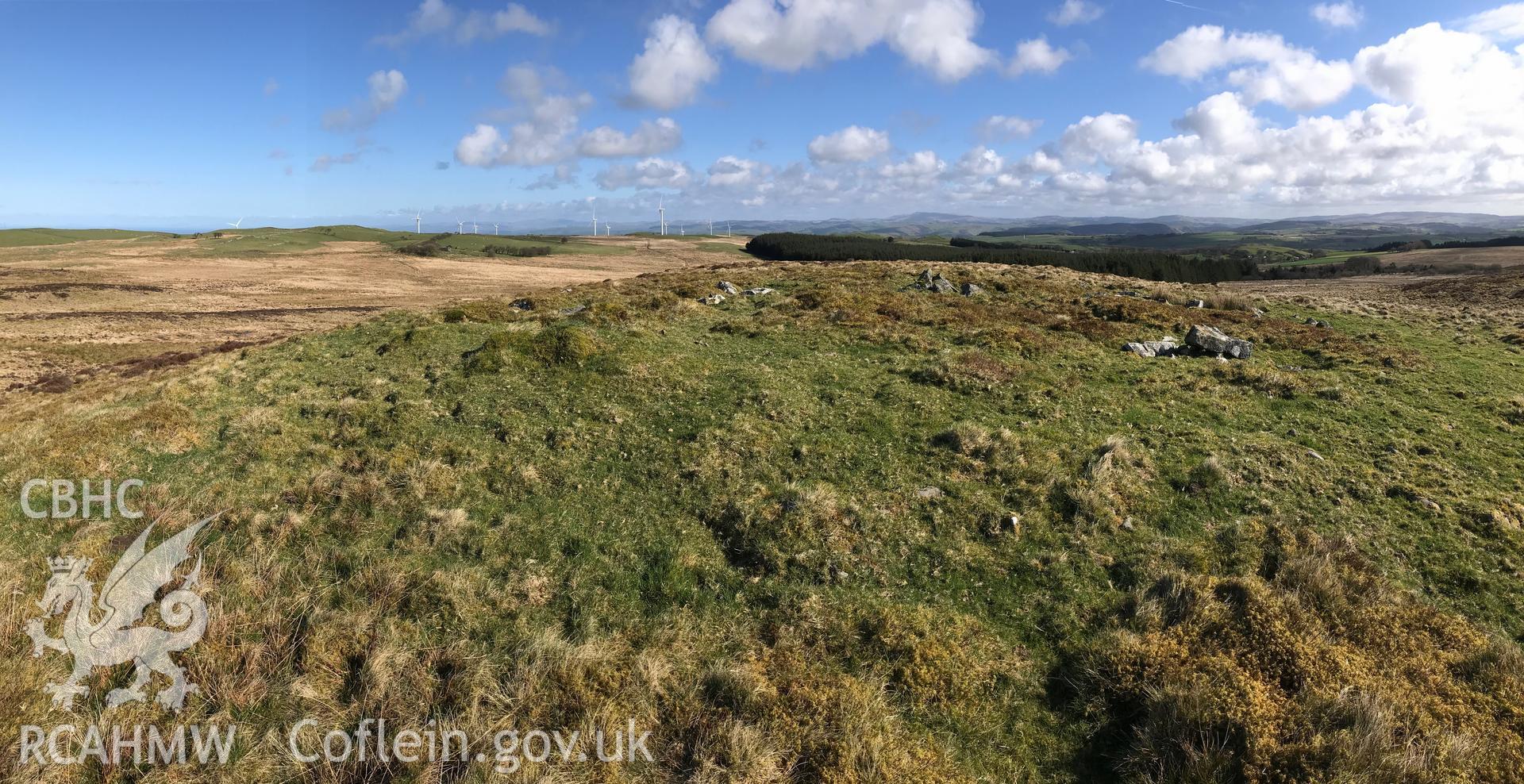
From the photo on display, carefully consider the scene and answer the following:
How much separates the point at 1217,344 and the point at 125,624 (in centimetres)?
3368

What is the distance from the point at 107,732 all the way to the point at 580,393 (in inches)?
516

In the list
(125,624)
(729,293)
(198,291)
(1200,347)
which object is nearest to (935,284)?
(729,293)

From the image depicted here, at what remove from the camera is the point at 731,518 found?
1262cm

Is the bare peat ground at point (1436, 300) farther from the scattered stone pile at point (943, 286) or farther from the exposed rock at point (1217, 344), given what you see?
the scattered stone pile at point (943, 286)

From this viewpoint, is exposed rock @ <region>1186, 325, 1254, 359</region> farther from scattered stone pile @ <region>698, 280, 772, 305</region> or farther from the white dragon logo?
the white dragon logo

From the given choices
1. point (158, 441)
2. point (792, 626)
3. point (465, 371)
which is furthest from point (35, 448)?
point (792, 626)

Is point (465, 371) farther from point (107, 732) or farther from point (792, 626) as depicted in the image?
point (792, 626)

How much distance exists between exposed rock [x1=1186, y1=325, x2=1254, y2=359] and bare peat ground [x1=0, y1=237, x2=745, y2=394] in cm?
5697

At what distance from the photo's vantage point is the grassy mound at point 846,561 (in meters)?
7.68

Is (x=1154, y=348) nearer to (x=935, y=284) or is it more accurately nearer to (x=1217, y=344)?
(x=1217, y=344)

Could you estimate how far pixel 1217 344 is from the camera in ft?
83.1

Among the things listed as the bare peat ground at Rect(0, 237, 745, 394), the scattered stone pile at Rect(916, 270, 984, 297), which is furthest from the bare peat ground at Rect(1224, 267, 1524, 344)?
the bare peat ground at Rect(0, 237, 745, 394)

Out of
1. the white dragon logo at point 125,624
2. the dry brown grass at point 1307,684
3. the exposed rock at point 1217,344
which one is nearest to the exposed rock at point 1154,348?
the exposed rock at point 1217,344

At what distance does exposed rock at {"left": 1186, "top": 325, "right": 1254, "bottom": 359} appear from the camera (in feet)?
82.4
